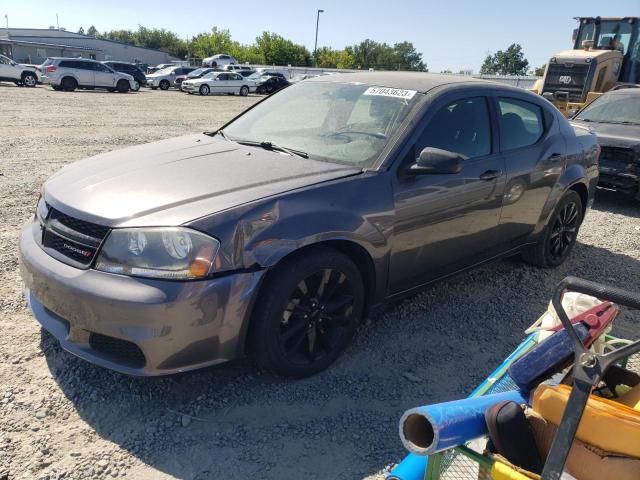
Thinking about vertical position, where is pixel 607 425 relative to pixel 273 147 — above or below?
below

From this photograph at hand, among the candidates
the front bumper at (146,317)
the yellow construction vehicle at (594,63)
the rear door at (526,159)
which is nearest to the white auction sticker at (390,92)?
the rear door at (526,159)

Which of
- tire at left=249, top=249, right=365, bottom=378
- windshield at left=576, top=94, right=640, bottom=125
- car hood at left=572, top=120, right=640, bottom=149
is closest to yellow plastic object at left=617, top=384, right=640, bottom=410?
tire at left=249, top=249, right=365, bottom=378

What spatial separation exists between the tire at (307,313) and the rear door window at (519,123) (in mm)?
1832

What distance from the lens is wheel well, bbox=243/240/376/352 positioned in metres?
2.67

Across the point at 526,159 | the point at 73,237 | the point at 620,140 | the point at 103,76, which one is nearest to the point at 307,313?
the point at 73,237

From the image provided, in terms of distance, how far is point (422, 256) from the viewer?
135 inches

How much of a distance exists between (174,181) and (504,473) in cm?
217

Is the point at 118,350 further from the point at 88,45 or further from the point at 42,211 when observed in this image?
the point at 88,45

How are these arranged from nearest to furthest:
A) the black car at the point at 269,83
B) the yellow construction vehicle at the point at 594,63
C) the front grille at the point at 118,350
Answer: the front grille at the point at 118,350 < the yellow construction vehicle at the point at 594,63 < the black car at the point at 269,83

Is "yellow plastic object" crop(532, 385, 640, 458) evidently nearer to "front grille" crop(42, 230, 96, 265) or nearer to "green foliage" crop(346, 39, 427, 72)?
"front grille" crop(42, 230, 96, 265)

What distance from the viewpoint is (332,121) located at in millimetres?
3650

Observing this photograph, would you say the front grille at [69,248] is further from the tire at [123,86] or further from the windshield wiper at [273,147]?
the tire at [123,86]

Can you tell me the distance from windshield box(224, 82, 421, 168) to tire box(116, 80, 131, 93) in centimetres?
2640

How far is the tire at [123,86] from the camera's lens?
27562mm
